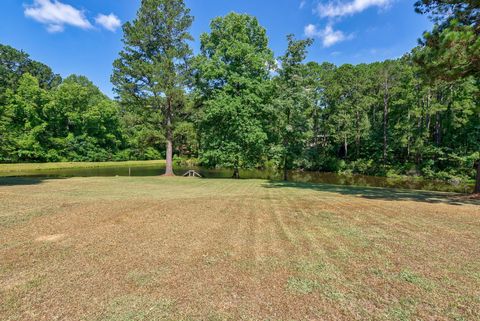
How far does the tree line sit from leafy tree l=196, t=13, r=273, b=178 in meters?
0.09

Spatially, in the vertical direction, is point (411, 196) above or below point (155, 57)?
below

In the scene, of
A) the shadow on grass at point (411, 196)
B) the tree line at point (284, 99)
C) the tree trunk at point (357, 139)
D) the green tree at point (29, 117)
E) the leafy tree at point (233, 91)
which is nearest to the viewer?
the shadow on grass at point (411, 196)

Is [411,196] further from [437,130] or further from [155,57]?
[437,130]

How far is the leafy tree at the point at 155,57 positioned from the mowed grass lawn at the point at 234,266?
15.7m

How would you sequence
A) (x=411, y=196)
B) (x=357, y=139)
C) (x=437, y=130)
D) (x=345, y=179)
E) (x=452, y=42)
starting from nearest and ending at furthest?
1. (x=452, y=42)
2. (x=411, y=196)
3. (x=345, y=179)
4. (x=437, y=130)
5. (x=357, y=139)

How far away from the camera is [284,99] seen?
22.3m

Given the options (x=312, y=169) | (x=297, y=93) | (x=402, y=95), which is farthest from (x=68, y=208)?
(x=402, y=95)

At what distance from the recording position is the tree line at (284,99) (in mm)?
13664

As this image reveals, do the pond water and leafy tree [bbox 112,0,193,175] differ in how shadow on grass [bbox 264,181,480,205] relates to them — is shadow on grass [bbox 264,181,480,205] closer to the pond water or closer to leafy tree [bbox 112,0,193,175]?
the pond water

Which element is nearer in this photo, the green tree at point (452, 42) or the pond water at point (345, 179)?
the green tree at point (452, 42)

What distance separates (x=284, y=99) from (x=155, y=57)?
1177 centimetres

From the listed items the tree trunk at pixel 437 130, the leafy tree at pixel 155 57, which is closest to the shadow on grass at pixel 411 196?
the leafy tree at pixel 155 57

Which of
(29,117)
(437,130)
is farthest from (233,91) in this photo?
(29,117)

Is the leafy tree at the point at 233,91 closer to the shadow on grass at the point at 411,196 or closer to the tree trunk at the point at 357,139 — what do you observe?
the shadow on grass at the point at 411,196
